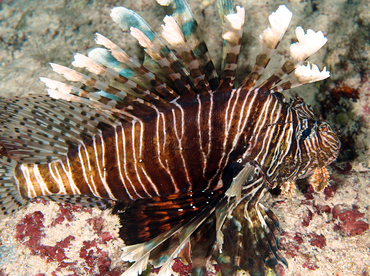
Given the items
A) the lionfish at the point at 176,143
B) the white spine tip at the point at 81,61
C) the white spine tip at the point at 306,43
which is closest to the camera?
the white spine tip at the point at 306,43

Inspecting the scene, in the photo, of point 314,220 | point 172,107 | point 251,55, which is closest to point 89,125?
point 172,107

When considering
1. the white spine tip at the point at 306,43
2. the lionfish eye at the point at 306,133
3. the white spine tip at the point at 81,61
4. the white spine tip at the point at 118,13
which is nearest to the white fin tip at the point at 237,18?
the white spine tip at the point at 306,43

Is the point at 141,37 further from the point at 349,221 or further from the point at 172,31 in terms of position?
the point at 349,221

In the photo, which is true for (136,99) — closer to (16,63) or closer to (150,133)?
(150,133)

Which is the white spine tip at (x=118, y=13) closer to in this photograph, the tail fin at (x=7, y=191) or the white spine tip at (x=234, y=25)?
the white spine tip at (x=234, y=25)

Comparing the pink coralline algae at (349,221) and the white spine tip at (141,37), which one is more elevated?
the white spine tip at (141,37)

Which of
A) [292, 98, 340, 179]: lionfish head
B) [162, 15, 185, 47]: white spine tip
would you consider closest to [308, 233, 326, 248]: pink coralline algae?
[292, 98, 340, 179]: lionfish head
